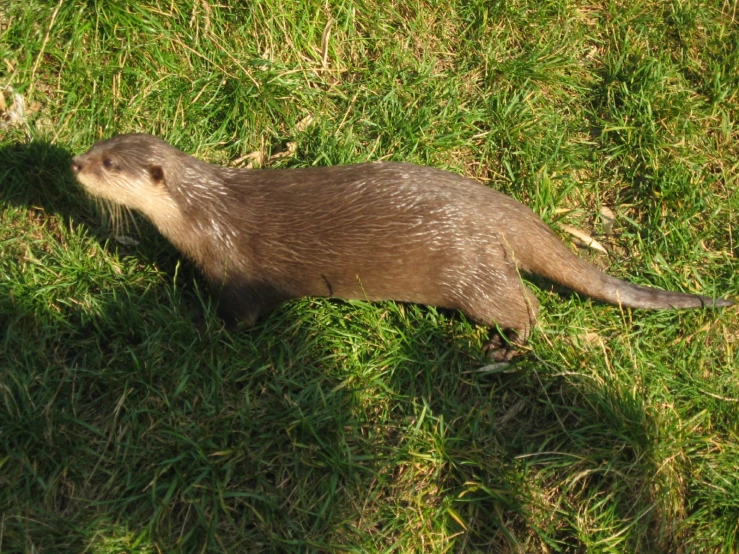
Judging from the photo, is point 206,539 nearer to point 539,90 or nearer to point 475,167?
point 475,167

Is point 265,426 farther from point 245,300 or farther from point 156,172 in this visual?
point 156,172

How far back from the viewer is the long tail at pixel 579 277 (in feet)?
8.70

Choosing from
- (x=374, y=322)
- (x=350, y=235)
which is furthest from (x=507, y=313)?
(x=350, y=235)

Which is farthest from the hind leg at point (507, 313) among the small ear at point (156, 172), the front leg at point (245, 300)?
the small ear at point (156, 172)

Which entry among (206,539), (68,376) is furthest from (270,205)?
(206,539)

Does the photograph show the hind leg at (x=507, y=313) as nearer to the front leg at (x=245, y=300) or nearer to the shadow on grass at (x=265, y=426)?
the shadow on grass at (x=265, y=426)

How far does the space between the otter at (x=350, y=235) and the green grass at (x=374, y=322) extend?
0.47 feet

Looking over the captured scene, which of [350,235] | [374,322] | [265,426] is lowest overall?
[265,426]

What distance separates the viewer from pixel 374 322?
2766 mm

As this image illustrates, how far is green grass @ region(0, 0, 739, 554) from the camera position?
2.41m

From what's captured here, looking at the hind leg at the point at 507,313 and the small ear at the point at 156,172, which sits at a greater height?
the small ear at the point at 156,172

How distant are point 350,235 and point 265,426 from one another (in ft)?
2.33

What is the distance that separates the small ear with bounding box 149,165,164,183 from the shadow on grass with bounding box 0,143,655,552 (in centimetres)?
39

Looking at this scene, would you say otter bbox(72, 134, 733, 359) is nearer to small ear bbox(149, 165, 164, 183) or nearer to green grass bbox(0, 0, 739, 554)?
small ear bbox(149, 165, 164, 183)
